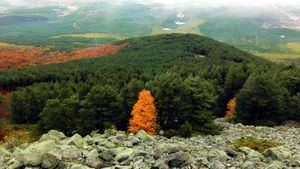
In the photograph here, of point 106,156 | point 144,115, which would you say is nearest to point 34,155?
point 106,156

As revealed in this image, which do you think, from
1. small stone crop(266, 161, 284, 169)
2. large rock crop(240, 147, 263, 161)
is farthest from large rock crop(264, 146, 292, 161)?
small stone crop(266, 161, 284, 169)

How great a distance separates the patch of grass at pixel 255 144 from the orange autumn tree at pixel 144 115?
2287cm

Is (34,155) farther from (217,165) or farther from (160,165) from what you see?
(217,165)

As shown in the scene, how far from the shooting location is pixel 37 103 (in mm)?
140750

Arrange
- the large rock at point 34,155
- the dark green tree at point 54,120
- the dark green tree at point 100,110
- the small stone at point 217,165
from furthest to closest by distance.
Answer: the dark green tree at point 54,120, the dark green tree at point 100,110, the small stone at point 217,165, the large rock at point 34,155

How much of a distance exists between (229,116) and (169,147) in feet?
259

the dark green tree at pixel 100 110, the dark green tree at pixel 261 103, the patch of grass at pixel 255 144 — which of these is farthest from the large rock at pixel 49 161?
the dark green tree at pixel 261 103

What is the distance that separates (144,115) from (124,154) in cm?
4968

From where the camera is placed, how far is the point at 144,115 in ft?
313

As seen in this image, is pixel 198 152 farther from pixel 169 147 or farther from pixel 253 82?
pixel 253 82

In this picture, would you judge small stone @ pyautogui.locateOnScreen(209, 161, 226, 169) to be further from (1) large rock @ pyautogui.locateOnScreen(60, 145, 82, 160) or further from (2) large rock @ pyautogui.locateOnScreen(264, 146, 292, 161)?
(1) large rock @ pyautogui.locateOnScreen(60, 145, 82, 160)

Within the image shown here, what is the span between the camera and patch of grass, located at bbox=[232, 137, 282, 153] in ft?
212

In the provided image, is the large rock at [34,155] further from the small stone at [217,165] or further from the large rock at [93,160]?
the small stone at [217,165]

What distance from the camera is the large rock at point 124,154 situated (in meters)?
45.1
